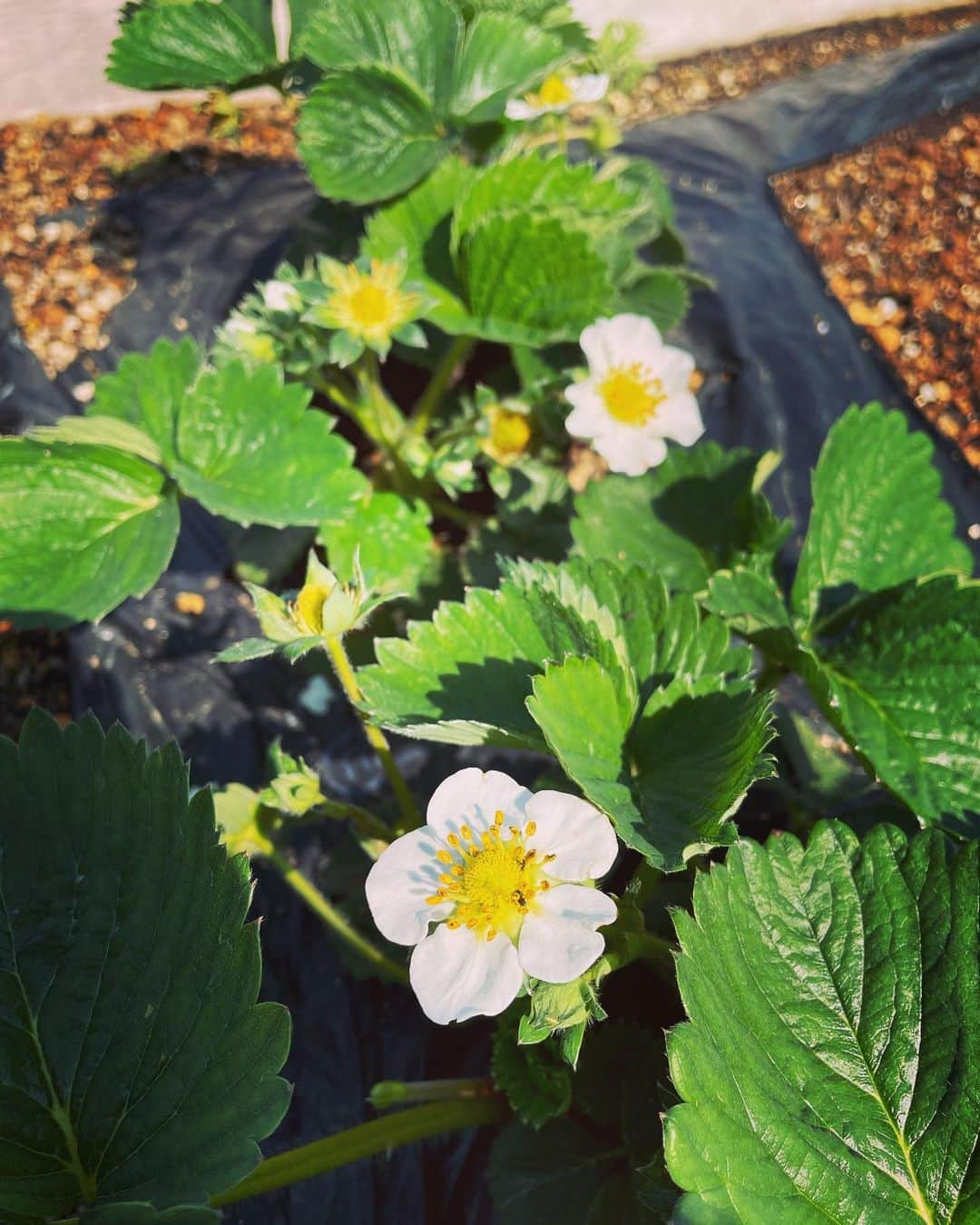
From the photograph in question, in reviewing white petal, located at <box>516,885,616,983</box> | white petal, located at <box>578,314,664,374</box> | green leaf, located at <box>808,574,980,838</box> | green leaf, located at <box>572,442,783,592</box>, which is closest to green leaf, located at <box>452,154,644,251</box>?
white petal, located at <box>578,314,664,374</box>

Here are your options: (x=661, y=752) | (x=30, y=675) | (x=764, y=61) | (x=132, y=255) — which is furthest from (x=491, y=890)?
(x=764, y=61)

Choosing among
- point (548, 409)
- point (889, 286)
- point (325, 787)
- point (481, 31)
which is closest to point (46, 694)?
point (325, 787)

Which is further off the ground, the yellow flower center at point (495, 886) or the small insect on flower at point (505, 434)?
the yellow flower center at point (495, 886)

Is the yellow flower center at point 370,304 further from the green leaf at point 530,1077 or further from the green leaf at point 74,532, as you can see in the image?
the green leaf at point 530,1077

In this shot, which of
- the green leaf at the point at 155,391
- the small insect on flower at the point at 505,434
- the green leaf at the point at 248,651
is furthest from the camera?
the small insect on flower at the point at 505,434

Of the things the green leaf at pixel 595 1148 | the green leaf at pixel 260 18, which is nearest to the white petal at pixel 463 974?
the green leaf at pixel 595 1148

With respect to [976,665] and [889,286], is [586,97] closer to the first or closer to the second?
[889,286]

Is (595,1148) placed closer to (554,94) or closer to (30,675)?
(30,675)
